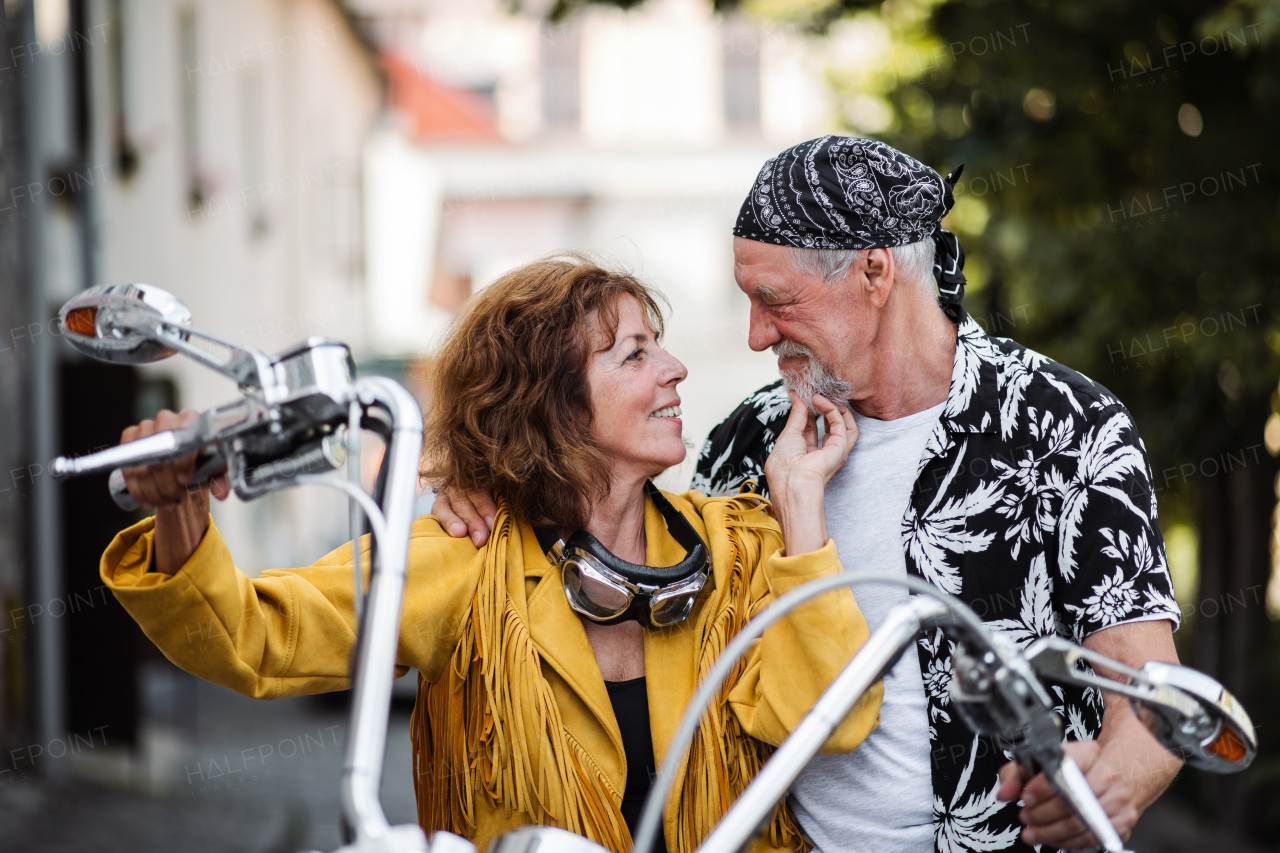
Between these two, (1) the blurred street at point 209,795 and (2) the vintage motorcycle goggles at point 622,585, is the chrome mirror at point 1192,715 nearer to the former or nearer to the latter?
(2) the vintage motorcycle goggles at point 622,585

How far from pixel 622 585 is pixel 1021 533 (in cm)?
71

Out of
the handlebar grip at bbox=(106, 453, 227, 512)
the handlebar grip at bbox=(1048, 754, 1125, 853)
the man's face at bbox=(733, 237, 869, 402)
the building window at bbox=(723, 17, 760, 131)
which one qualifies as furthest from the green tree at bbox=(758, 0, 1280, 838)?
the building window at bbox=(723, 17, 760, 131)

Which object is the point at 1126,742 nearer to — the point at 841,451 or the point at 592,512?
the point at 841,451

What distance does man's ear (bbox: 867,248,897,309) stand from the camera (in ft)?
8.19

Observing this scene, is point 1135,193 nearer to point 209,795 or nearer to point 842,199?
point 842,199

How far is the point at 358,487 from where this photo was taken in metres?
1.37

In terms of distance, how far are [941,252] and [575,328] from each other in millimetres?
775

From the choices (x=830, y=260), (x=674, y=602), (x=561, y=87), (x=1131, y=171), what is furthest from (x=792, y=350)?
(x=561, y=87)

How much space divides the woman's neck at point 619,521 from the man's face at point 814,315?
15.2 inches

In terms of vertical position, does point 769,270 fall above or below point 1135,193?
below

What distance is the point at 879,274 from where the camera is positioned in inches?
98.5

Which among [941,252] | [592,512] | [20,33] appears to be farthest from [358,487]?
[20,33]

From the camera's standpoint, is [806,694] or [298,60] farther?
[298,60]

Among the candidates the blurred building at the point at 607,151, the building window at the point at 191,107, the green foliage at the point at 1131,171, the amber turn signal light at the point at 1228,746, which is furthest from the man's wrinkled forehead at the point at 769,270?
the blurred building at the point at 607,151
